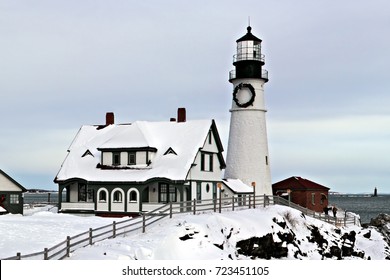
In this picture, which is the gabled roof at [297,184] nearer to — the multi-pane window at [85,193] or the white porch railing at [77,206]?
the multi-pane window at [85,193]

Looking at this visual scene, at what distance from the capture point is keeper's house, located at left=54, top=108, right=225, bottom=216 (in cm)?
3972

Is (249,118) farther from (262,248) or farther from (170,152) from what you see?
(262,248)

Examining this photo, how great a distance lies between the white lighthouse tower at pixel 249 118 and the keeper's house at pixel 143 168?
4402 mm

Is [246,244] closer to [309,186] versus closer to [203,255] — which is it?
[203,255]

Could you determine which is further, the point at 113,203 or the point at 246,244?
the point at 113,203

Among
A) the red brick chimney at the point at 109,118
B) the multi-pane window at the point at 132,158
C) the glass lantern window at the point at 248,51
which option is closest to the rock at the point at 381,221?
the glass lantern window at the point at 248,51

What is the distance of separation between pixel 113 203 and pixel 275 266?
23562 millimetres

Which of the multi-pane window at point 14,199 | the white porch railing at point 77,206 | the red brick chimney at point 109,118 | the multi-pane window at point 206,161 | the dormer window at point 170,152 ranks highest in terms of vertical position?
the red brick chimney at point 109,118

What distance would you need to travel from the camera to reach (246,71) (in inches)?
1901

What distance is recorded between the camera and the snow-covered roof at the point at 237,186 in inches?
1771

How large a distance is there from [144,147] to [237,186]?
9.33 metres

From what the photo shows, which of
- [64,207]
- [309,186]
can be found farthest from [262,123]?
[64,207]

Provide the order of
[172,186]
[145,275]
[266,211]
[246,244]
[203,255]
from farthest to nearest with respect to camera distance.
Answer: [172,186], [266,211], [246,244], [203,255], [145,275]

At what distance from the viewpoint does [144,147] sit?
1614 inches
